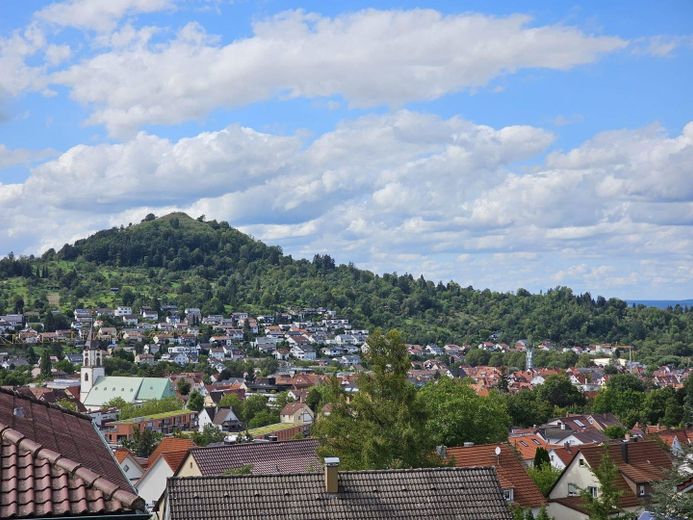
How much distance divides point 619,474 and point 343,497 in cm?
1785

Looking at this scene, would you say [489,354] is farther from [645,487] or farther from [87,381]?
[645,487]

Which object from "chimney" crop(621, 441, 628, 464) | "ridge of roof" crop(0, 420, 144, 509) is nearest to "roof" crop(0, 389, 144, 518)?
"ridge of roof" crop(0, 420, 144, 509)

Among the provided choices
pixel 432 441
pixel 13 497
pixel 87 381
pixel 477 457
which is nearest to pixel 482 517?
pixel 432 441

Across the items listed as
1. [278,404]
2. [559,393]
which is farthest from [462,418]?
[278,404]

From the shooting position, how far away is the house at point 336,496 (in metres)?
15.9

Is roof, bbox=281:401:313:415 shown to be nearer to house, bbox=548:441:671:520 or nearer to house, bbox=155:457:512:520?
house, bbox=548:441:671:520

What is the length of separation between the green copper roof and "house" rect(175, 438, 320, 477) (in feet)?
273

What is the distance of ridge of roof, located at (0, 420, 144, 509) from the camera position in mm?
7176

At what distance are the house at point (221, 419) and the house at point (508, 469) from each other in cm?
5553

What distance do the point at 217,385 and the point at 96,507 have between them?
117 m

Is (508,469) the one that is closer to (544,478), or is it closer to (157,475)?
(544,478)

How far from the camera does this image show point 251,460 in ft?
94.7

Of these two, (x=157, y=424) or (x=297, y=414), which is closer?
(x=157, y=424)

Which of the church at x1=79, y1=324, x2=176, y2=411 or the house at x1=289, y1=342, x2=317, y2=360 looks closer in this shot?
the church at x1=79, y1=324, x2=176, y2=411
